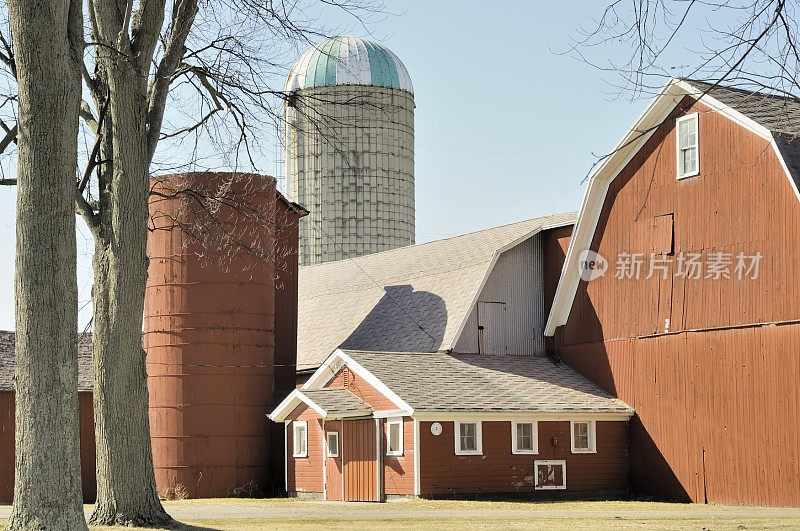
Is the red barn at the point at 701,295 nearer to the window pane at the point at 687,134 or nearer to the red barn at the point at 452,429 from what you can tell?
the window pane at the point at 687,134

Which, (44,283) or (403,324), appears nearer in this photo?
(44,283)

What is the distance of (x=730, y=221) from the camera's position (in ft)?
79.1

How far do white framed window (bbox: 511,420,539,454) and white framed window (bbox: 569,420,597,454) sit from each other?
1.01 m

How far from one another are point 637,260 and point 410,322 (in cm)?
824

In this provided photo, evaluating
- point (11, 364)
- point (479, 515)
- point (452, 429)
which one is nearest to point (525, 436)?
point (452, 429)

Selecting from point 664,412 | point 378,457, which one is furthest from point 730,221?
point 378,457

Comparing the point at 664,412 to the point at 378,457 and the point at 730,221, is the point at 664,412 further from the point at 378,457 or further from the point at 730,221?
the point at 378,457

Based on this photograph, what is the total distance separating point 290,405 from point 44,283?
676 inches

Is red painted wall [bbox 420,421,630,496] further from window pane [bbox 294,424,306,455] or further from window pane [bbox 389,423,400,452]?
window pane [bbox 294,424,306,455]

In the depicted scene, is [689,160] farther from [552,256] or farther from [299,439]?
[299,439]

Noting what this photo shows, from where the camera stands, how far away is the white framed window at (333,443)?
28.2m

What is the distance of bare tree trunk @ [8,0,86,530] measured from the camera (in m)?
12.6

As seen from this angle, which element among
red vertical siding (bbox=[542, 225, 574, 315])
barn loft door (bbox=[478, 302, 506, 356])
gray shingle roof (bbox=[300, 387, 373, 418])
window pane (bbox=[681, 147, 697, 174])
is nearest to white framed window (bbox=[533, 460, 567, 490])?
gray shingle roof (bbox=[300, 387, 373, 418])

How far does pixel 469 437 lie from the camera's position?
25656mm
